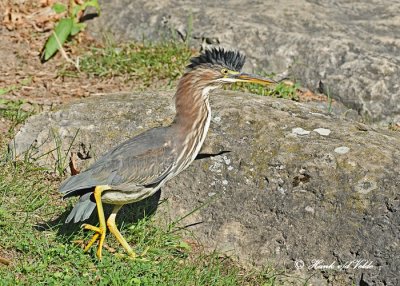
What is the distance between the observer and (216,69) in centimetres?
625

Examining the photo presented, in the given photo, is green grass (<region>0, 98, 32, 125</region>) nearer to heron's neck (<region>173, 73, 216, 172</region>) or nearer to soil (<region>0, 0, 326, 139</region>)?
soil (<region>0, 0, 326, 139</region>)

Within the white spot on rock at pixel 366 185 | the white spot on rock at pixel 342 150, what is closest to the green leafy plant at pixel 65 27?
the white spot on rock at pixel 342 150

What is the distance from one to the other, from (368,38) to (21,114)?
13.4 ft

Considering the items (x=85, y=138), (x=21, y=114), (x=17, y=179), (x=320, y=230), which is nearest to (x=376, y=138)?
(x=320, y=230)

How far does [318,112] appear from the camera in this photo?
281 inches

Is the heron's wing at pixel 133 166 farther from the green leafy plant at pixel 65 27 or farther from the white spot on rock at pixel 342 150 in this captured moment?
the green leafy plant at pixel 65 27

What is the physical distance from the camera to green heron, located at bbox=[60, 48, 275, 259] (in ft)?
18.8

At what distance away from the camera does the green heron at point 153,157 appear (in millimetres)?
5723

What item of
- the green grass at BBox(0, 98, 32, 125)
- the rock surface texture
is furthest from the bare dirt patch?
the rock surface texture

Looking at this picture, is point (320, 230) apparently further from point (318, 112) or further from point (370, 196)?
point (318, 112)

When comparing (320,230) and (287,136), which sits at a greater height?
(287,136)

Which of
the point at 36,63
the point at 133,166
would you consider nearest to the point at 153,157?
the point at 133,166

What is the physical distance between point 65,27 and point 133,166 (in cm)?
419

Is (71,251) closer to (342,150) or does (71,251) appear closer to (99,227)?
(99,227)
